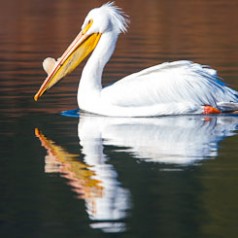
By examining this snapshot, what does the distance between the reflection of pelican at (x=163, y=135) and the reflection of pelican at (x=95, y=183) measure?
28 centimetres

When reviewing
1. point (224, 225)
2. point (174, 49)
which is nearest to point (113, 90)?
point (224, 225)

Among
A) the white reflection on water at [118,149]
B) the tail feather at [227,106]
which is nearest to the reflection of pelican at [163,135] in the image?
the white reflection on water at [118,149]

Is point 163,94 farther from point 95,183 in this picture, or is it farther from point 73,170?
point 95,183

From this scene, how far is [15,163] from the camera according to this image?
22.8 feet

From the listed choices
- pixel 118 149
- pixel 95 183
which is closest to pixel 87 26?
pixel 118 149

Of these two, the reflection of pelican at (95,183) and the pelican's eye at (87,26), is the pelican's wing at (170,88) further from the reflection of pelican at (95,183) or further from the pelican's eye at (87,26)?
the reflection of pelican at (95,183)

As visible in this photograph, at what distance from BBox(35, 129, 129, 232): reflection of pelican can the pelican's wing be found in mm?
1223

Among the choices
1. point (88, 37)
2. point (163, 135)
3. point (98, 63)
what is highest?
point (88, 37)

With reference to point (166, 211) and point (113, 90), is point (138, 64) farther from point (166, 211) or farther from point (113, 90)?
point (166, 211)

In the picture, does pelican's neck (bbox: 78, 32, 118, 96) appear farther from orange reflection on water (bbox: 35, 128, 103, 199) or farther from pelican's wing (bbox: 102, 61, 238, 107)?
orange reflection on water (bbox: 35, 128, 103, 199)

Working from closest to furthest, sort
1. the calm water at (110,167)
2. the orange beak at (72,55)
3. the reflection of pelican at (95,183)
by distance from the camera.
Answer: the calm water at (110,167) < the reflection of pelican at (95,183) < the orange beak at (72,55)

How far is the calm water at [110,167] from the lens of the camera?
5480 millimetres

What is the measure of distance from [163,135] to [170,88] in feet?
3.49

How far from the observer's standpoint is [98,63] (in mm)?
9336
